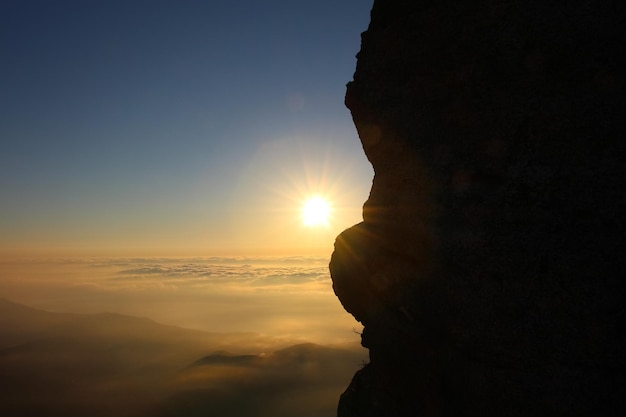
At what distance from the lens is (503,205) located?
24.2 ft

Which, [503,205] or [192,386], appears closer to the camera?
[503,205]

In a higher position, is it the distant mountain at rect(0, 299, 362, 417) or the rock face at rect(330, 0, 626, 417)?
the rock face at rect(330, 0, 626, 417)

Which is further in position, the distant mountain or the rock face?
the distant mountain

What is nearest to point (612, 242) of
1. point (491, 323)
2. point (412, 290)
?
point (491, 323)

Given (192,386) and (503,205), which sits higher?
(503,205)

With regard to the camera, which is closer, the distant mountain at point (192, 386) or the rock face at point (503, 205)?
the rock face at point (503, 205)

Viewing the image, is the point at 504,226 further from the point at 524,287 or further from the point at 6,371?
the point at 6,371

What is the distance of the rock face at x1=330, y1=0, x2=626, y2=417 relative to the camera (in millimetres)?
6551

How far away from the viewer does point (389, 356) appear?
32.6 ft

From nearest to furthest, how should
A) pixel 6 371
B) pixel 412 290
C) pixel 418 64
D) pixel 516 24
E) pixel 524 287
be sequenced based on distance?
1. pixel 524 287
2. pixel 516 24
3. pixel 412 290
4. pixel 418 64
5. pixel 6 371

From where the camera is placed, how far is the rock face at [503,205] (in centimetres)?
655

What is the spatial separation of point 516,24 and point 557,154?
109 inches

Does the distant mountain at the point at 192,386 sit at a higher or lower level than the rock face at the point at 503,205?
lower

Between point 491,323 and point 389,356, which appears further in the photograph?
point 389,356
